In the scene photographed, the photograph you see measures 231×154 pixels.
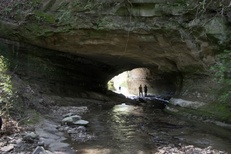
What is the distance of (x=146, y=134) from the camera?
7820 millimetres

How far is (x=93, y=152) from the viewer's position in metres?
5.92

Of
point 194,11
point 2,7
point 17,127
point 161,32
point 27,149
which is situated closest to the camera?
point 27,149

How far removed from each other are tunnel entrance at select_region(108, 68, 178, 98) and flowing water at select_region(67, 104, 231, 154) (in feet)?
26.3

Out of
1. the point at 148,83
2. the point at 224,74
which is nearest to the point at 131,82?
the point at 148,83

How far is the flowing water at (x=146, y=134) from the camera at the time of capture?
251 inches

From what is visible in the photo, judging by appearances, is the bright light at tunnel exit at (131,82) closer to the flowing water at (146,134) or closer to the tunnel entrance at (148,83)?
the tunnel entrance at (148,83)

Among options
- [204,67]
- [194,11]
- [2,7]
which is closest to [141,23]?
[194,11]

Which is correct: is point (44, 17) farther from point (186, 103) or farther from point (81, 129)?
point (186, 103)

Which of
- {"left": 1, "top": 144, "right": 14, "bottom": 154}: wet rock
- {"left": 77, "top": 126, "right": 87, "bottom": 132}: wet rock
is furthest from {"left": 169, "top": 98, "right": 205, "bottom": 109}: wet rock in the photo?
{"left": 1, "top": 144, "right": 14, "bottom": 154}: wet rock

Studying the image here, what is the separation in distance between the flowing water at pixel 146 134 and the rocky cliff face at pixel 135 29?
1970mm

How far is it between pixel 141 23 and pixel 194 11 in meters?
2.04

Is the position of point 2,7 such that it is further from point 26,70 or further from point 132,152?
point 132,152

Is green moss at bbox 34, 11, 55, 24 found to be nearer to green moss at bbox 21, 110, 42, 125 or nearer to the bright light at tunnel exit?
green moss at bbox 21, 110, 42, 125

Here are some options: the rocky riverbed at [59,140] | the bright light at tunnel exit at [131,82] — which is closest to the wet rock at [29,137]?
the rocky riverbed at [59,140]
